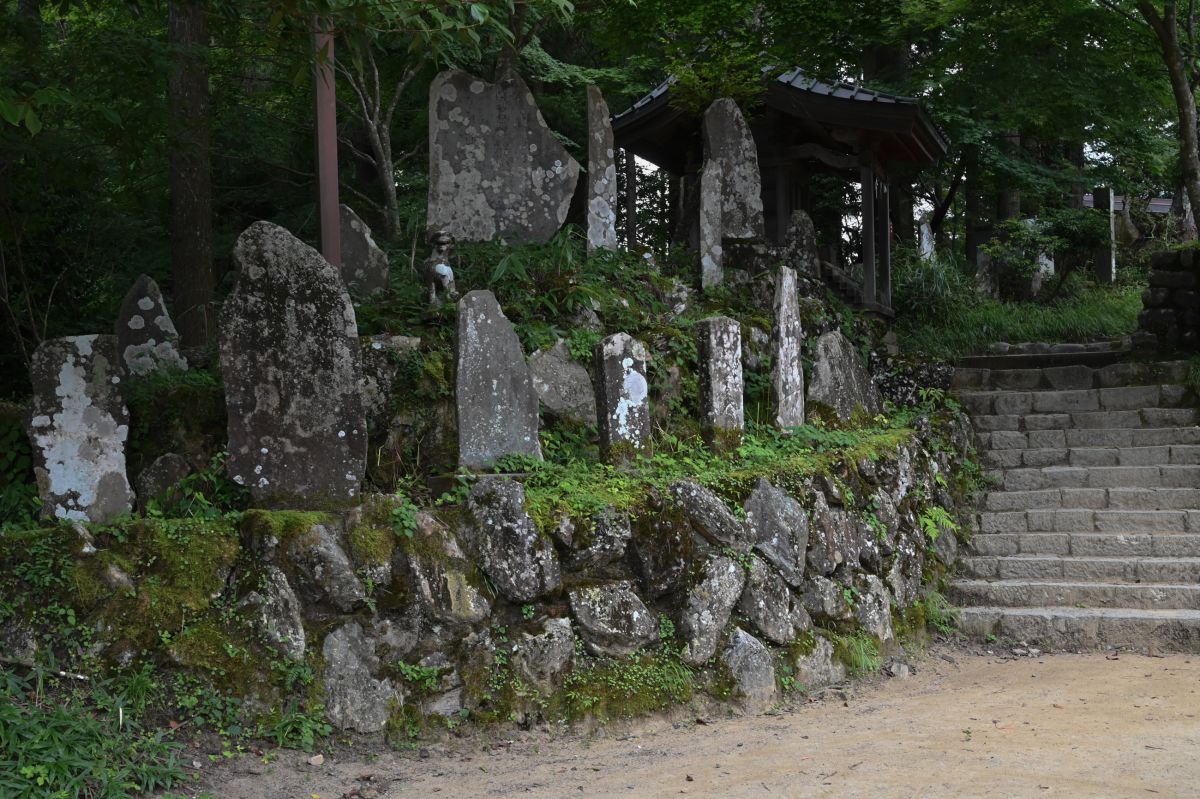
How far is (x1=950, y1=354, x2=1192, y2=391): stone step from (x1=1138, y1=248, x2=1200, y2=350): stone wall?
97 cm

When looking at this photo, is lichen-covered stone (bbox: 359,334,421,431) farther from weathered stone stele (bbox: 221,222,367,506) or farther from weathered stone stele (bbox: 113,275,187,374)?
weathered stone stele (bbox: 113,275,187,374)

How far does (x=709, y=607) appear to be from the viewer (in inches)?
272

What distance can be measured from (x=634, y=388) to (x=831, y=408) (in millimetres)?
2596

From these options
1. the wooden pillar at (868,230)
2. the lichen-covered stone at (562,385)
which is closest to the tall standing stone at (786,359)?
the lichen-covered stone at (562,385)

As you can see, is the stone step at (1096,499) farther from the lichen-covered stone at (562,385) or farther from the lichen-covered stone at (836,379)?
the lichen-covered stone at (562,385)

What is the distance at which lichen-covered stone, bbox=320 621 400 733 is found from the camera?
19.4 feet

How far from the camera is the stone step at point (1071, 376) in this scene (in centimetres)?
1219

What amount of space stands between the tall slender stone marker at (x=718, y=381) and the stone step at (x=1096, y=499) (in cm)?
345

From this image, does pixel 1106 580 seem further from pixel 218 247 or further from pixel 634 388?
pixel 218 247

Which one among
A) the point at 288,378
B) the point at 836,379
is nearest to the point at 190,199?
the point at 288,378

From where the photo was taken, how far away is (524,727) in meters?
6.23

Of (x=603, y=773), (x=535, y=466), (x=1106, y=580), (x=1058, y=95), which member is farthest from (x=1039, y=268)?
(x=603, y=773)

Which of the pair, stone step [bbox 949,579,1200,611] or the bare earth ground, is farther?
stone step [bbox 949,579,1200,611]

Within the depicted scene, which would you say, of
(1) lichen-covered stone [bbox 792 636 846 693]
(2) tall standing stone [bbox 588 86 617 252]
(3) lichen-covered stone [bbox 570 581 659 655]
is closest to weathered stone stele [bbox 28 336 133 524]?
(3) lichen-covered stone [bbox 570 581 659 655]
